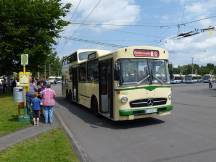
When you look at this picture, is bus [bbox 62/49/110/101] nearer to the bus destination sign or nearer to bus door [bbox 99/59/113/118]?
bus door [bbox 99/59/113/118]

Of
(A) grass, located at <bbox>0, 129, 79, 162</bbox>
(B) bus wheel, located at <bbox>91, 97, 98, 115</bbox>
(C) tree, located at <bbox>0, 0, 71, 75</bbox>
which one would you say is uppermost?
(C) tree, located at <bbox>0, 0, 71, 75</bbox>

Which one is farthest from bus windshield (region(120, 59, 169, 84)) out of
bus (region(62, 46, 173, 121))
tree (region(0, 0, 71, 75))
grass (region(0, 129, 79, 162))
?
tree (region(0, 0, 71, 75))

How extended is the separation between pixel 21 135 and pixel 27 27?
24.3 metres

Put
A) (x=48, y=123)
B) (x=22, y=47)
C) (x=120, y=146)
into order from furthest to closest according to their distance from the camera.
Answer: (x=22, y=47)
(x=48, y=123)
(x=120, y=146)

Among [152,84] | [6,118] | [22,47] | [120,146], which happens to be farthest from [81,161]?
[22,47]

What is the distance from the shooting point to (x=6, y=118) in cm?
1844

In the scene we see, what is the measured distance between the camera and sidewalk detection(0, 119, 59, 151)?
464 inches

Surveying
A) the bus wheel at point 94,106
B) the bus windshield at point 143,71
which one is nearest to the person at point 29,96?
the bus wheel at point 94,106

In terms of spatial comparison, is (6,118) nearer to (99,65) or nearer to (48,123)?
(48,123)

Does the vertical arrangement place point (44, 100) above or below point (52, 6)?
below

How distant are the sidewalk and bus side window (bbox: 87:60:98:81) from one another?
10.3 feet

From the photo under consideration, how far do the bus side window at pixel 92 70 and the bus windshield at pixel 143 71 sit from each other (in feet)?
11.9

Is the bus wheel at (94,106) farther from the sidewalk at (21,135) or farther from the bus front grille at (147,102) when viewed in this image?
the bus front grille at (147,102)

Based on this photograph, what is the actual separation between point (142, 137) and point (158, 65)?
375 centimetres
